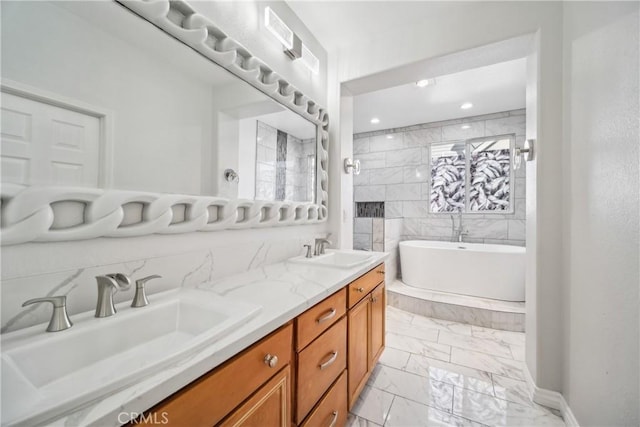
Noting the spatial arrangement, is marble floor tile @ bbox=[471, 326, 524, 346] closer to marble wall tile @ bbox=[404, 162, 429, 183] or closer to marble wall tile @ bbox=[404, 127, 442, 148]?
marble wall tile @ bbox=[404, 162, 429, 183]

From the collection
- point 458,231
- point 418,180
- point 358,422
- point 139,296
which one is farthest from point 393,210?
point 139,296

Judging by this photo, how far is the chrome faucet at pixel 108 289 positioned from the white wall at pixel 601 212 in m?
1.65

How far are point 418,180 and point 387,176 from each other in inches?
20.1

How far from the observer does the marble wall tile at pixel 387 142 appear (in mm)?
4340

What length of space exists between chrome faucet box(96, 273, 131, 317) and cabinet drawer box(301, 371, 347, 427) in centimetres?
78

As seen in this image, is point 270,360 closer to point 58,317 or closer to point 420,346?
point 58,317

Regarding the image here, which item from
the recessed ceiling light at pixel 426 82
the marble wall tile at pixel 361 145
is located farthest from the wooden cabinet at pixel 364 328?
the marble wall tile at pixel 361 145

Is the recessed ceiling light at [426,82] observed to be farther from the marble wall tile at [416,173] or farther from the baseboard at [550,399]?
the baseboard at [550,399]

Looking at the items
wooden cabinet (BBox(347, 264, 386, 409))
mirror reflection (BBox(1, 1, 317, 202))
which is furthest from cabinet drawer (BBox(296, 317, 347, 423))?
mirror reflection (BBox(1, 1, 317, 202))

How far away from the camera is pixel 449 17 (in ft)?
6.06

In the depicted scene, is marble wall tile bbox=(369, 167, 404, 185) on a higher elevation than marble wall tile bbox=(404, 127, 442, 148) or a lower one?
lower

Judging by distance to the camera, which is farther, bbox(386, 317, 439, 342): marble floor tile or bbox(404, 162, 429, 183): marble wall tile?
bbox(404, 162, 429, 183): marble wall tile

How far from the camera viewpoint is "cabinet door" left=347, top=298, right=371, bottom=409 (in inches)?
53.7

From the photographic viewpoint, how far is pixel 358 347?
146 cm
